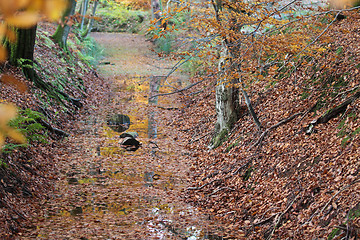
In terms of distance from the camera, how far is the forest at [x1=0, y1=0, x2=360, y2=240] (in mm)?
5953

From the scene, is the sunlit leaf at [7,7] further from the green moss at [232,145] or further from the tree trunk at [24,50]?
the tree trunk at [24,50]

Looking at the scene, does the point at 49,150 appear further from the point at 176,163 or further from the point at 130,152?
the point at 176,163

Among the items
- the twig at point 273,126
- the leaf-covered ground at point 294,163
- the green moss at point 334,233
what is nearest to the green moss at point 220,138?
the leaf-covered ground at point 294,163

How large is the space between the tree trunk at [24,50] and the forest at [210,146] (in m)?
0.04

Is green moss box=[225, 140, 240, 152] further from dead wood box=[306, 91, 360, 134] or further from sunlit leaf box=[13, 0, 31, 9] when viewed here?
sunlit leaf box=[13, 0, 31, 9]

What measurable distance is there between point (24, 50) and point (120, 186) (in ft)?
21.6

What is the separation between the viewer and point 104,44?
111 feet

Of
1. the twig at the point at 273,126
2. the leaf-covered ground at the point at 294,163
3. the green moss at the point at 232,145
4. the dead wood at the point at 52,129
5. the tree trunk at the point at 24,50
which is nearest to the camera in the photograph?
the leaf-covered ground at the point at 294,163

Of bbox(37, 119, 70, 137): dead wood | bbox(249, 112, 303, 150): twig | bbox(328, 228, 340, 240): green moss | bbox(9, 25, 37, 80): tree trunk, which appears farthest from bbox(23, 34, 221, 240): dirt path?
bbox(9, 25, 37, 80): tree trunk

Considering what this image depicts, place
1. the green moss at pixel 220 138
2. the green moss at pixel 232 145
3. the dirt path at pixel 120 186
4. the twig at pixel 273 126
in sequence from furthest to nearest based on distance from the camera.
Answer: the green moss at pixel 220 138 < the green moss at pixel 232 145 < the twig at pixel 273 126 < the dirt path at pixel 120 186

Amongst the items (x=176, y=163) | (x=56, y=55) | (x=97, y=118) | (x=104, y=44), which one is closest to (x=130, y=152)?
(x=176, y=163)

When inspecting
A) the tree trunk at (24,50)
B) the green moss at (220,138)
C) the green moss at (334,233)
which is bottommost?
the green moss at (334,233)

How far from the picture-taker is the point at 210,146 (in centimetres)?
1153

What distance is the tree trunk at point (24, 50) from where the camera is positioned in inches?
492
